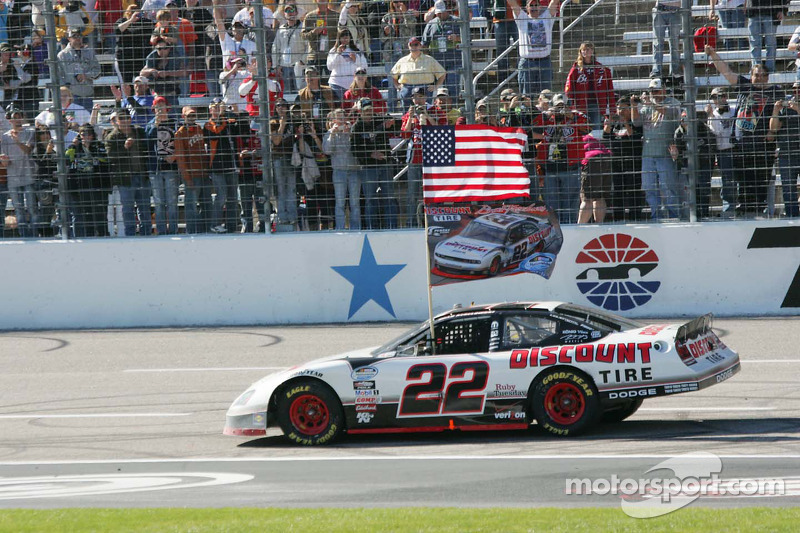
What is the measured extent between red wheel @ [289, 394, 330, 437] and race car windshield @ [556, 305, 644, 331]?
235 cm

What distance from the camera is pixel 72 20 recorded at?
1720 centimetres

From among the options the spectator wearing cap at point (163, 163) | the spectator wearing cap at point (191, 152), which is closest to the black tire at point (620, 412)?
the spectator wearing cap at point (191, 152)

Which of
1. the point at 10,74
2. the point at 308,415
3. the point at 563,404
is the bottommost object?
the point at 308,415

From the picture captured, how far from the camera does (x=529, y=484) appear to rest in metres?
7.94

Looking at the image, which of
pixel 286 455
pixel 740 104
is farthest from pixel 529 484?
pixel 740 104

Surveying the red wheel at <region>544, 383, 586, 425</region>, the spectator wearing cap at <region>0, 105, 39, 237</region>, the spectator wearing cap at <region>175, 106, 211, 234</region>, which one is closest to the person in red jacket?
the spectator wearing cap at <region>175, 106, 211, 234</region>

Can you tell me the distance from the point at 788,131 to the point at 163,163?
28.9 feet

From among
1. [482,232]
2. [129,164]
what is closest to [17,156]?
[129,164]

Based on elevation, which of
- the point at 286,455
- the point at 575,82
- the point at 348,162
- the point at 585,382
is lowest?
the point at 286,455

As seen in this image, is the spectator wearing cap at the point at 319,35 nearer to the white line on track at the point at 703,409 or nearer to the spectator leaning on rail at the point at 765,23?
the spectator leaning on rail at the point at 765,23

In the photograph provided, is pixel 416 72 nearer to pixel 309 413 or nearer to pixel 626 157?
pixel 626 157

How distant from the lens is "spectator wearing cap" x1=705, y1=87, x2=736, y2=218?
14.9m

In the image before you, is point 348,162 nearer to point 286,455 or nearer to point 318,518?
point 286,455

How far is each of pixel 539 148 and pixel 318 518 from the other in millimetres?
9246
